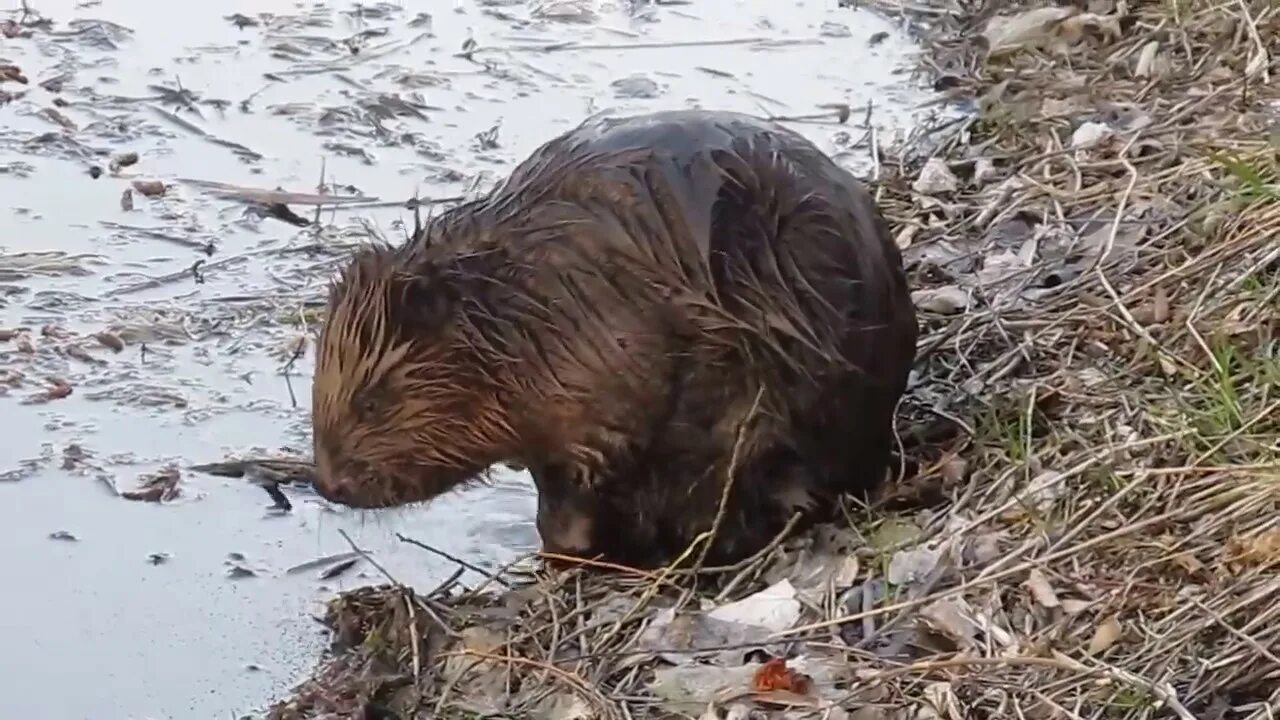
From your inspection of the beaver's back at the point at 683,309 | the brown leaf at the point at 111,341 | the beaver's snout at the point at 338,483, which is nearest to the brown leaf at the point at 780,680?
the beaver's back at the point at 683,309

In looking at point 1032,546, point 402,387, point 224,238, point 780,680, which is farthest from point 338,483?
point 224,238

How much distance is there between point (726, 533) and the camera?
3.20m

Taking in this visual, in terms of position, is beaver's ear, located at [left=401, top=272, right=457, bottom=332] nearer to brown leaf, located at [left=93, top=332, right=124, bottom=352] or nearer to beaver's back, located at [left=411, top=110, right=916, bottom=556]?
beaver's back, located at [left=411, top=110, right=916, bottom=556]

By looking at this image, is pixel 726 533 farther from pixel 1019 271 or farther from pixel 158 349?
pixel 158 349

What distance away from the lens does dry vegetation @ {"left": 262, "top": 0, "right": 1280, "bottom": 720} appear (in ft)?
8.17

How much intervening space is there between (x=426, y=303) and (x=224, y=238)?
1627mm

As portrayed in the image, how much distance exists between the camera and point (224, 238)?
459cm

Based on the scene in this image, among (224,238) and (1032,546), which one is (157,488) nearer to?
(224,238)

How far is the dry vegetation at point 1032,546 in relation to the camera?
8.17 ft

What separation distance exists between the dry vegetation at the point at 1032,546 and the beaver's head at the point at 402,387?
8.9 inches

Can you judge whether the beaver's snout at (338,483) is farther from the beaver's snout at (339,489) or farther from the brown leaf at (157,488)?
the brown leaf at (157,488)

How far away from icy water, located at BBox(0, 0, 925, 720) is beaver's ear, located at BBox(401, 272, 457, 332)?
1.76ft

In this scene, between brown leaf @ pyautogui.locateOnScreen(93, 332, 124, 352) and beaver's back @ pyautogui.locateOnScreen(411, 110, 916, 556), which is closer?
beaver's back @ pyautogui.locateOnScreen(411, 110, 916, 556)

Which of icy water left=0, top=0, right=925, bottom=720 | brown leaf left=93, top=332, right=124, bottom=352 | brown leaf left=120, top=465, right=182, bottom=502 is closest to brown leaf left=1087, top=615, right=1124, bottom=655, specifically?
icy water left=0, top=0, right=925, bottom=720
